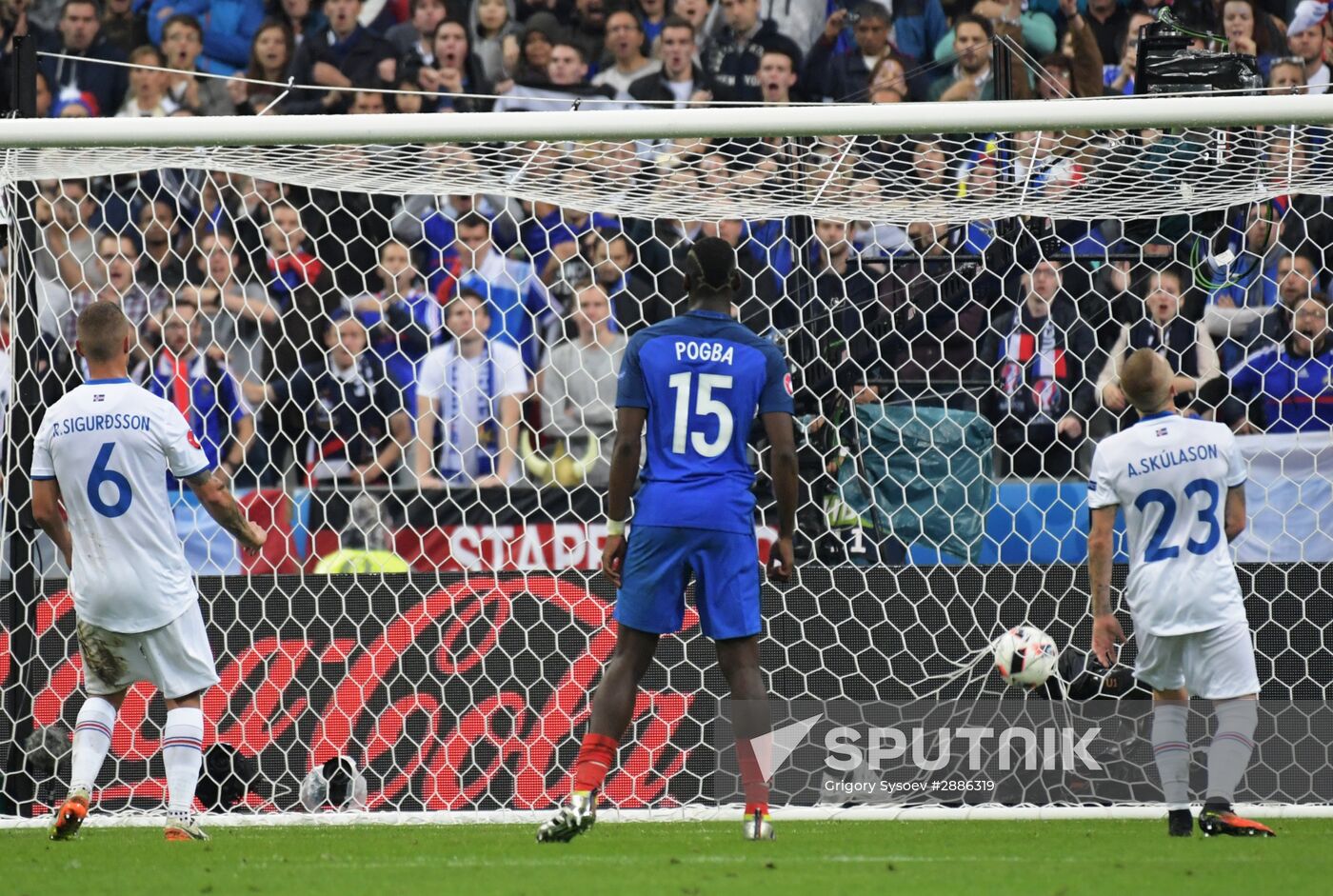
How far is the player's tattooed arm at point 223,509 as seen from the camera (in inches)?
200

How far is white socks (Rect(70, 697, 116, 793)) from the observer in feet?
17.0

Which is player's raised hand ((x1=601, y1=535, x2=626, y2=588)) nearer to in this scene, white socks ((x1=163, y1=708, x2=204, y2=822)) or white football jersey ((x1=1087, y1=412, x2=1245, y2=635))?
white socks ((x1=163, y1=708, x2=204, y2=822))

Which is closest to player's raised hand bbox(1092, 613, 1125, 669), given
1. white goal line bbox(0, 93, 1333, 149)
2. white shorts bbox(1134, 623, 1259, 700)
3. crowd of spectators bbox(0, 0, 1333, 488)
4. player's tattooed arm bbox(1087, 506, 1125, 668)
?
player's tattooed arm bbox(1087, 506, 1125, 668)

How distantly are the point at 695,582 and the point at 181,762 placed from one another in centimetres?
172

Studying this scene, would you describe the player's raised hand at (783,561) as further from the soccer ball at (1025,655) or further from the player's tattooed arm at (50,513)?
the player's tattooed arm at (50,513)

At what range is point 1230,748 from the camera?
5172 mm

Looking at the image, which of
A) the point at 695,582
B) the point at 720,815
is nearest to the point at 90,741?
the point at 695,582

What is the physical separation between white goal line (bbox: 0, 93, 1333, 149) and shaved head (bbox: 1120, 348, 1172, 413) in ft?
3.91

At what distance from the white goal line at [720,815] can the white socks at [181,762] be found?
0.99m

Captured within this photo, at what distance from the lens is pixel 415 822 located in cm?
621

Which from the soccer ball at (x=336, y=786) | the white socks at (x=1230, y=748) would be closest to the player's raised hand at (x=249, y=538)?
the soccer ball at (x=336, y=786)

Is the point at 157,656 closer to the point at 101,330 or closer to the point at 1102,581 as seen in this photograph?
the point at 101,330

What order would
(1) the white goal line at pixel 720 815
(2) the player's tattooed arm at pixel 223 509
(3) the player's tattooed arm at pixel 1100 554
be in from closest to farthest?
(2) the player's tattooed arm at pixel 223 509 < (3) the player's tattooed arm at pixel 1100 554 < (1) the white goal line at pixel 720 815

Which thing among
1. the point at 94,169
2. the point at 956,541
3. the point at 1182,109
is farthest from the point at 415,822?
the point at 1182,109
